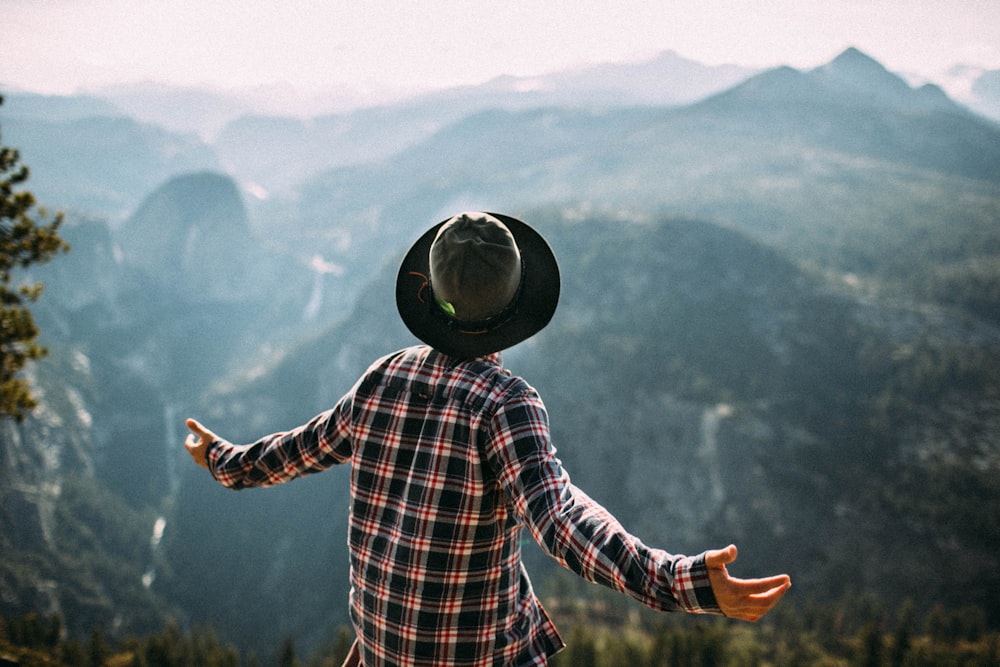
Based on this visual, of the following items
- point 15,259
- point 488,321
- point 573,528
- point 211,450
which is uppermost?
point 488,321

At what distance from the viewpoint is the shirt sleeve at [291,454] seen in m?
3.29

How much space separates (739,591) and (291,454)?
244 cm

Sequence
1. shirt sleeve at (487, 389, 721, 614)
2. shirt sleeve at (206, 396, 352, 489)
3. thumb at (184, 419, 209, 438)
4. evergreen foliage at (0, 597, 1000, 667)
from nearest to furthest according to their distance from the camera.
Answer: shirt sleeve at (487, 389, 721, 614) < shirt sleeve at (206, 396, 352, 489) < thumb at (184, 419, 209, 438) < evergreen foliage at (0, 597, 1000, 667)

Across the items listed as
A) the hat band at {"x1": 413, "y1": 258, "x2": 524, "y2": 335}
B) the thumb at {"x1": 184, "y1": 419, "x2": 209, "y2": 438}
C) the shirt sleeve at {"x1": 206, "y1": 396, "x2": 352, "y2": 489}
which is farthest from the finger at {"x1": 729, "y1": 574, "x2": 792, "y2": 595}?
the thumb at {"x1": 184, "y1": 419, "x2": 209, "y2": 438}

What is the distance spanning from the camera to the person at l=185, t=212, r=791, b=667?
2551mm

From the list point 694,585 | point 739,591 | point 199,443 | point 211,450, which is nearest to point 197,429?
point 199,443

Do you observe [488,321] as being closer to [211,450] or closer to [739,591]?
[739,591]

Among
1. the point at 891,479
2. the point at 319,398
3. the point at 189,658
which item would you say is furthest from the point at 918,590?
the point at 319,398

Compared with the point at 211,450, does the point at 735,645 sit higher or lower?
lower

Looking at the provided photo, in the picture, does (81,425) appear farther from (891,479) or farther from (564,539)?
(564,539)

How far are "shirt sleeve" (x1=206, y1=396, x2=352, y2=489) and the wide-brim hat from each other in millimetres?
635

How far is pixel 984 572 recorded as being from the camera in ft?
272

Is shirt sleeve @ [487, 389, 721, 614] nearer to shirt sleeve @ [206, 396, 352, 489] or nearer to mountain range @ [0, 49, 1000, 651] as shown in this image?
shirt sleeve @ [206, 396, 352, 489]

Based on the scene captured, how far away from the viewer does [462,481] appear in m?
2.71
